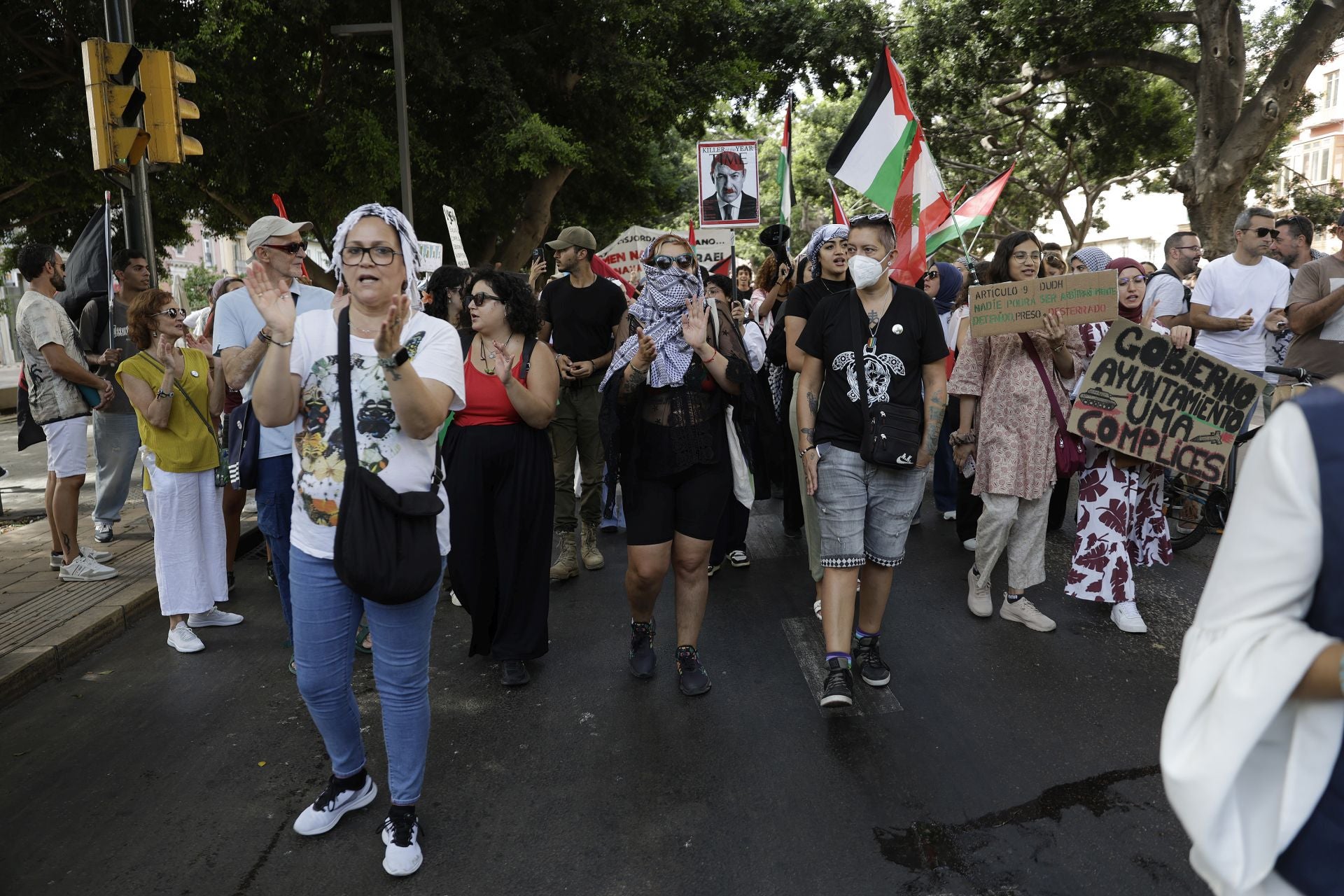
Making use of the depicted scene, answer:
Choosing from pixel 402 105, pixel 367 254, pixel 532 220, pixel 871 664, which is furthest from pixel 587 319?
pixel 532 220

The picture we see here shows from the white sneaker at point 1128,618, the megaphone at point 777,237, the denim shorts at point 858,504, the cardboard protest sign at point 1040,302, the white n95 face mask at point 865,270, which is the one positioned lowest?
the white sneaker at point 1128,618

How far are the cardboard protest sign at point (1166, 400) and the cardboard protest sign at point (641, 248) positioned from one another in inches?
180

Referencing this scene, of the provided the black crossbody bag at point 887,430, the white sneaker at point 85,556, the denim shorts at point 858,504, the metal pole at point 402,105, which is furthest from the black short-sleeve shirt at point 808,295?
the metal pole at point 402,105

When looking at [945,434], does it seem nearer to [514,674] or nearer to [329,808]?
[514,674]

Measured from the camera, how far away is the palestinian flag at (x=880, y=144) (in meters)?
6.77

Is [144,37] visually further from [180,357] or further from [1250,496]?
[1250,496]

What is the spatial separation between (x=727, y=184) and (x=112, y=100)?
16.7ft

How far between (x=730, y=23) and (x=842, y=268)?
15028mm

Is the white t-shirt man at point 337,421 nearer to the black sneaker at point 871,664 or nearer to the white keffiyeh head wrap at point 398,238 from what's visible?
the white keffiyeh head wrap at point 398,238

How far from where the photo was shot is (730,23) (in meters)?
18.7

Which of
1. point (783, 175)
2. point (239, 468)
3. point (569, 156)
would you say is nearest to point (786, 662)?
point (239, 468)

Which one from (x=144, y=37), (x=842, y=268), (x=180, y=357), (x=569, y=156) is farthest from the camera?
(x=569, y=156)

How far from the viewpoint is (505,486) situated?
4.65 metres

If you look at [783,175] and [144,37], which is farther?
[144,37]
